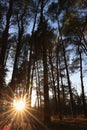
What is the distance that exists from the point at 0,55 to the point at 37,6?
9178 millimetres

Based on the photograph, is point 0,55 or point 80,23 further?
point 80,23

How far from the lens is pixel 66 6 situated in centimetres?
1661

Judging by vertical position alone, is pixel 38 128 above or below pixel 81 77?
below

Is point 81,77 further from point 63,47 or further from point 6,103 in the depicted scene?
point 6,103

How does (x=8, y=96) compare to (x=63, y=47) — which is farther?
(x=63, y=47)

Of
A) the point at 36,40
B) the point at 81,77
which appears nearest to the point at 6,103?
the point at 36,40

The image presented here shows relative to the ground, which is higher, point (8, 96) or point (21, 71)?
point (21, 71)

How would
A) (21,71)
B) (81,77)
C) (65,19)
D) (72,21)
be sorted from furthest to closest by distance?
(21,71) → (81,77) → (65,19) → (72,21)

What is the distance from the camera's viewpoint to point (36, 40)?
17.4m

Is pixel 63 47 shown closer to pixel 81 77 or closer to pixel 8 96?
pixel 81 77

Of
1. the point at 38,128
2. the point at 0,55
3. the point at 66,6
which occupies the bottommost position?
the point at 38,128

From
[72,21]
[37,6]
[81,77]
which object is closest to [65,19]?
[72,21]

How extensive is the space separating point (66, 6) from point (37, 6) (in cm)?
273

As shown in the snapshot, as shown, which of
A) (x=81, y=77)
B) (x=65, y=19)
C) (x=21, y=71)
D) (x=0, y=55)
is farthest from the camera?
(x=21, y=71)
